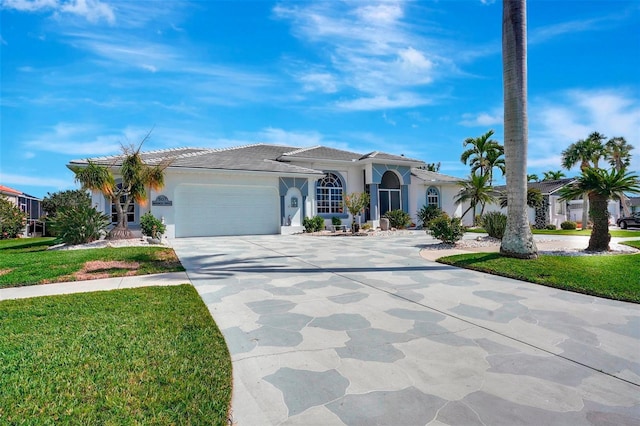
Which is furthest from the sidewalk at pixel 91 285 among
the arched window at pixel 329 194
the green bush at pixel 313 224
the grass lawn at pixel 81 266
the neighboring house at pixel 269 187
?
the arched window at pixel 329 194

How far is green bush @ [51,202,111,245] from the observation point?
12789 mm

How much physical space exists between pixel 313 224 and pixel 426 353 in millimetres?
17404

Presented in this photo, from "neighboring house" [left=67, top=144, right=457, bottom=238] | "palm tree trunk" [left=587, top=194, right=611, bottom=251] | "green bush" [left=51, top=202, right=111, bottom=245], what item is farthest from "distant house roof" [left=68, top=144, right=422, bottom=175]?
"palm tree trunk" [left=587, top=194, right=611, bottom=251]

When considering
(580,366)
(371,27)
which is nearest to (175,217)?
(371,27)

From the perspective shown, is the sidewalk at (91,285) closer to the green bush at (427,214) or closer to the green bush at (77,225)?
the green bush at (77,225)

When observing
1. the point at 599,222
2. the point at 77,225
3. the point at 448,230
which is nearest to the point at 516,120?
the point at 599,222

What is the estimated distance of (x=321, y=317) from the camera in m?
4.73

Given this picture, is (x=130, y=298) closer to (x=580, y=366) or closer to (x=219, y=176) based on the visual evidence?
(x=580, y=366)

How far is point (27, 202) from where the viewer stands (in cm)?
3281

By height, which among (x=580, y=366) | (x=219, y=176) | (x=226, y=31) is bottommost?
(x=580, y=366)

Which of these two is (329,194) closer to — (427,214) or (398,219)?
(398,219)

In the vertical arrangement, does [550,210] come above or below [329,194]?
below

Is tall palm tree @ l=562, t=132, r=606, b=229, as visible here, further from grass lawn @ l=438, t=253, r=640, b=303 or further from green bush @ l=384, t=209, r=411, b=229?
grass lawn @ l=438, t=253, r=640, b=303

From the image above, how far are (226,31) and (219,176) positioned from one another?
33.0ft
